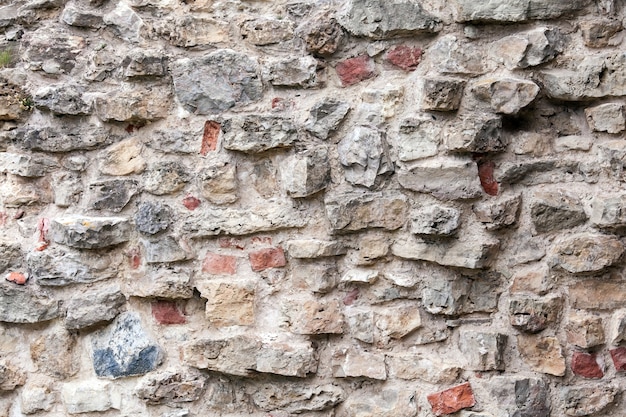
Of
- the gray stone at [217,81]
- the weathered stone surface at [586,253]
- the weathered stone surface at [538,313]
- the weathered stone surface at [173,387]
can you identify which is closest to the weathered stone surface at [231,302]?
the weathered stone surface at [173,387]

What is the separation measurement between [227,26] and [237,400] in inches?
43.7

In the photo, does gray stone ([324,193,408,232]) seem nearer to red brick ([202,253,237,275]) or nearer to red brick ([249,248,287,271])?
red brick ([249,248,287,271])

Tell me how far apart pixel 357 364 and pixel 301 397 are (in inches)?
7.5

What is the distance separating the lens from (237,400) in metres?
2.03

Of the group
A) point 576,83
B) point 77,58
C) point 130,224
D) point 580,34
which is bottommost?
point 130,224

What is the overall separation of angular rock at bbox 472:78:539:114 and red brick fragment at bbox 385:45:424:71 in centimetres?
20

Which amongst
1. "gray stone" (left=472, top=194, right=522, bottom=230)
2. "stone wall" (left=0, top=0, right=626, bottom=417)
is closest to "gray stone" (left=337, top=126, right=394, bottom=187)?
"stone wall" (left=0, top=0, right=626, bottom=417)

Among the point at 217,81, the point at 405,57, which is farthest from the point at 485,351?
the point at 217,81

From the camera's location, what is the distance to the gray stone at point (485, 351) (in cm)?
188

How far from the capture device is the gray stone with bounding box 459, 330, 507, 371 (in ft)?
6.18

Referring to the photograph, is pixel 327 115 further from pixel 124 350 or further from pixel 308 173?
pixel 124 350

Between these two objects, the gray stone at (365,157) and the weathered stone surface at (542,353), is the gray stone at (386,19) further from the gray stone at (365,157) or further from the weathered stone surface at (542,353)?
the weathered stone surface at (542,353)

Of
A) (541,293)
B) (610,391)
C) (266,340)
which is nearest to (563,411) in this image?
(610,391)

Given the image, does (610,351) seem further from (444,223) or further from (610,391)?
(444,223)
